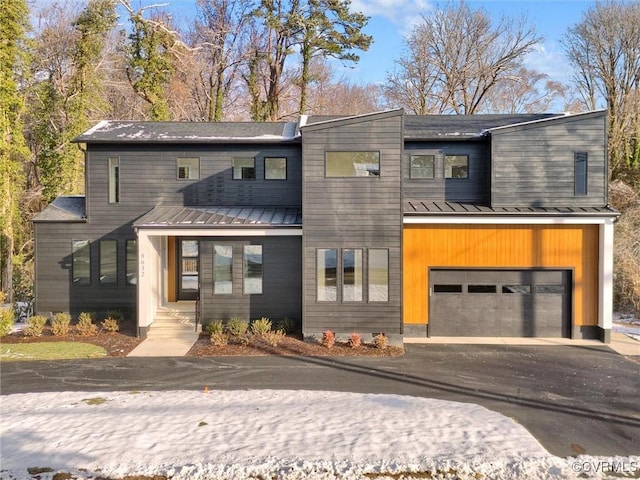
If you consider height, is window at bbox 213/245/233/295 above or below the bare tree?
below

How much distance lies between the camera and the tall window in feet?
Answer: 40.0

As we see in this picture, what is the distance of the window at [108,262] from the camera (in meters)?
13.3

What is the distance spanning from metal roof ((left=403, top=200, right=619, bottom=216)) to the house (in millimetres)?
56

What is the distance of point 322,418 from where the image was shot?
6.57 meters

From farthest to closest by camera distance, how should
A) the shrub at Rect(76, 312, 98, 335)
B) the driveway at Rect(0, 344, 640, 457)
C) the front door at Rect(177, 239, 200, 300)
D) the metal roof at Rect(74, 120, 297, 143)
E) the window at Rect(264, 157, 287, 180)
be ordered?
the front door at Rect(177, 239, 200, 300), the window at Rect(264, 157, 287, 180), the metal roof at Rect(74, 120, 297, 143), the shrub at Rect(76, 312, 98, 335), the driveway at Rect(0, 344, 640, 457)

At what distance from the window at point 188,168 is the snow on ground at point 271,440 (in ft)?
25.5

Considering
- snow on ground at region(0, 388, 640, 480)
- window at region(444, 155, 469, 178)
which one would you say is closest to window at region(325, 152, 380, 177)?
window at region(444, 155, 469, 178)

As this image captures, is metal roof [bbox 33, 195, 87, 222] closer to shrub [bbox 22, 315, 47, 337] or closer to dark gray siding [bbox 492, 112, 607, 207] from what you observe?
shrub [bbox 22, 315, 47, 337]

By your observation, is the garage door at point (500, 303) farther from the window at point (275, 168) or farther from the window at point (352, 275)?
the window at point (275, 168)

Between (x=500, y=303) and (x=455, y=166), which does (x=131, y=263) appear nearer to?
(x=455, y=166)

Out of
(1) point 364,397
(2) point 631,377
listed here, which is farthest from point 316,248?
(2) point 631,377

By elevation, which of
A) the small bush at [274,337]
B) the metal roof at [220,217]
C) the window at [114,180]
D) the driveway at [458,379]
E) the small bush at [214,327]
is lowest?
the driveway at [458,379]

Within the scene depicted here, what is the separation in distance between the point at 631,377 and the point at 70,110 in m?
21.4

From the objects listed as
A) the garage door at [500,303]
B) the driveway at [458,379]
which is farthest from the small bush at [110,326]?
the garage door at [500,303]
